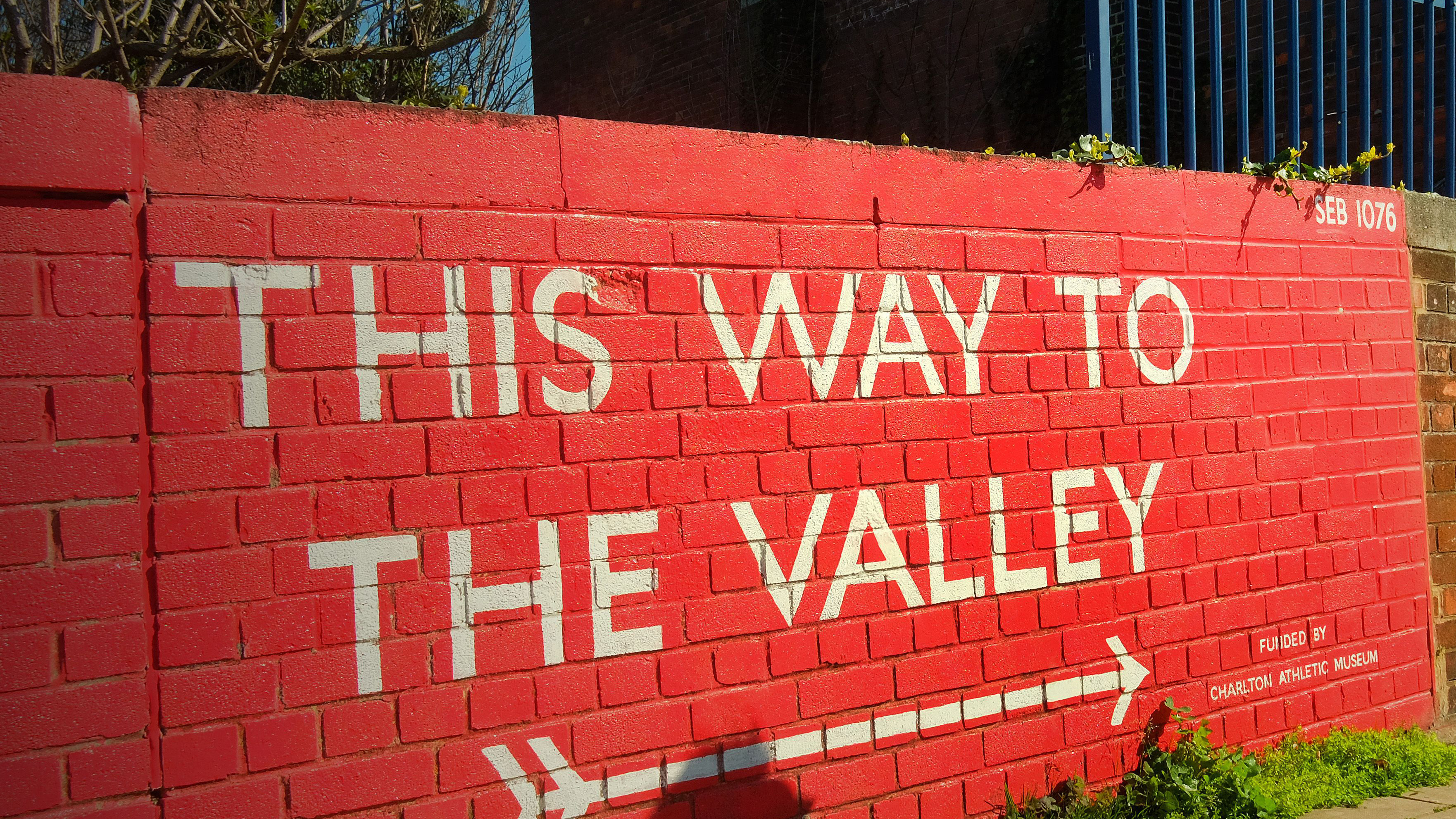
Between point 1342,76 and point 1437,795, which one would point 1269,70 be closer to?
point 1342,76

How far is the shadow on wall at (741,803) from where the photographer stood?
9.59ft

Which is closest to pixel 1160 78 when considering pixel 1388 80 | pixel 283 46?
pixel 1388 80

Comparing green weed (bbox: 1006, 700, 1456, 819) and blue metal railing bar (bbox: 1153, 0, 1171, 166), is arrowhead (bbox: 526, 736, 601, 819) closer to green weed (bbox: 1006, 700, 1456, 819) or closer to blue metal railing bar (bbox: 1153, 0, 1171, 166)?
green weed (bbox: 1006, 700, 1456, 819)

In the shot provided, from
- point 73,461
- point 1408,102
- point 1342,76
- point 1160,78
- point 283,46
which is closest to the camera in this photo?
point 73,461

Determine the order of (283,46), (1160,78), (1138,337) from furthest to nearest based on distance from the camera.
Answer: (1160,78), (283,46), (1138,337)

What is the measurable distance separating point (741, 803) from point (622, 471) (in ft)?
3.29

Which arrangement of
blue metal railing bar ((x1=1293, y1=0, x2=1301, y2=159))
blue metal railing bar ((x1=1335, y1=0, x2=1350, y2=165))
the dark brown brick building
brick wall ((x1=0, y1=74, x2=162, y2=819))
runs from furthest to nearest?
1. the dark brown brick building
2. blue metal railing bar ((x1=1335, y1=0, x2=1350, y2=165))
3. blue metal railing bar ((x1=1293, y1=0, x2=1301, y2=159))
4. brick wall ((x1=0, y1=74, x2=162, y2=819))

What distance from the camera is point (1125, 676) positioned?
12.3ft

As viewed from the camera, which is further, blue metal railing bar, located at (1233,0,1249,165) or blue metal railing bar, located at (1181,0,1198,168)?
blue metal railing bar, located at (1233,0,1249,165)

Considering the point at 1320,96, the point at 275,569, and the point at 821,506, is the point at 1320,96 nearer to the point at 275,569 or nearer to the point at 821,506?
the point at 821,506

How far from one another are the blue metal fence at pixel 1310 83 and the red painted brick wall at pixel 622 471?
0.55m

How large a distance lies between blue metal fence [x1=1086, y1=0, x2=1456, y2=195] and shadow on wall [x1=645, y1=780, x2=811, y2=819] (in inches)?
109

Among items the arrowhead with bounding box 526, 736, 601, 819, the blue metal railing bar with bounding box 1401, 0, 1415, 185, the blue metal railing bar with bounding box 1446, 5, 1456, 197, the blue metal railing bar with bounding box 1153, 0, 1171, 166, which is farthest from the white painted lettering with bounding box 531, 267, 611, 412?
the blue metal railing bar with bounding box 1446, 5, 1456, 197

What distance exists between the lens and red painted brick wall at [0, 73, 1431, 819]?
237 centimetres
